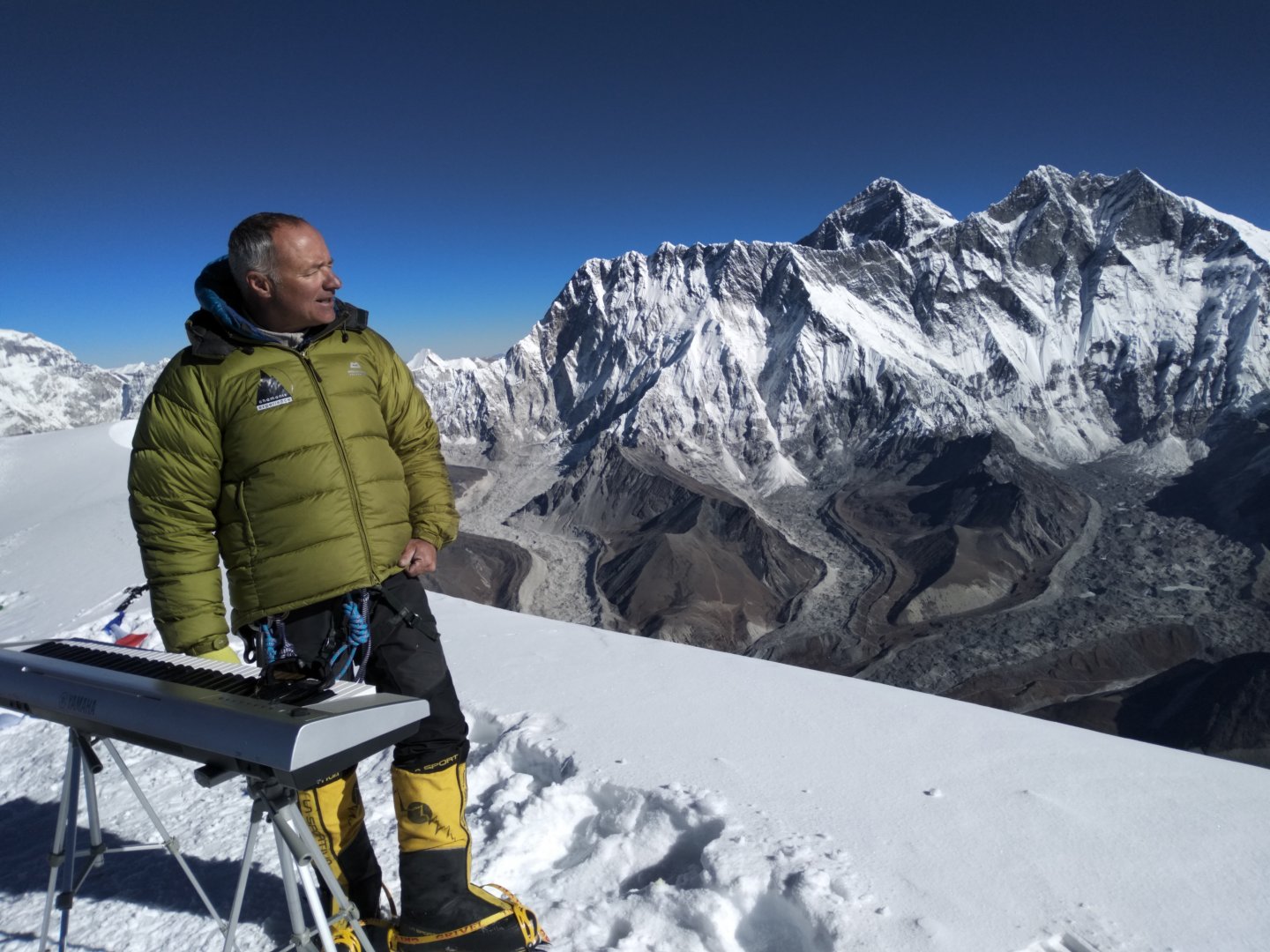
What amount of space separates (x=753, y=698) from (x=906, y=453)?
121 m

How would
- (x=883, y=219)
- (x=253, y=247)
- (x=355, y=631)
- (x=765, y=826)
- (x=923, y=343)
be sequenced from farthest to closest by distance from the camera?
(x=883, y=219), (x=923, y=343), (x=765, y=826), (x=355, y=631), (x=253, y=247)

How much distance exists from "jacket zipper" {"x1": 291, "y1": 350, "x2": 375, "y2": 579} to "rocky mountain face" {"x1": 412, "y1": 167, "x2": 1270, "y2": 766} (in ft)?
196

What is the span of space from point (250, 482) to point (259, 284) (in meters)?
0.76

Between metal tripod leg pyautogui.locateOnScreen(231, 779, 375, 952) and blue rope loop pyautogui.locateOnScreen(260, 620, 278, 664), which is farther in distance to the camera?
blue rope loop pyautogui.locateOnScreen(260, 620, 278, 664)

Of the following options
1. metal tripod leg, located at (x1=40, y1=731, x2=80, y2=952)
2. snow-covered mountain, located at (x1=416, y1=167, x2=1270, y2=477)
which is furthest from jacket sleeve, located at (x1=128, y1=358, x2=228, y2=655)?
snow-covered mountain, located at (x1=416, y1=167, x2=1270, y2=477)

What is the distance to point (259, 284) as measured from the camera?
2.67 meters

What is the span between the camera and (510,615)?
752cm

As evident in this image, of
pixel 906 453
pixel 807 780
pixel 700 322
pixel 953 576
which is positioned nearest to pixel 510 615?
pixel 807 780

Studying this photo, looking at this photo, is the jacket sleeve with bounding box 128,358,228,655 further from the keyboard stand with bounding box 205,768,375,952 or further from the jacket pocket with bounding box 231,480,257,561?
the keyboard stand with bounding box 205,768,375,952

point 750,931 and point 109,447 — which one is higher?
point 109,447

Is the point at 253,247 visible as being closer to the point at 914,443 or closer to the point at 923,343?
the point at 914,443

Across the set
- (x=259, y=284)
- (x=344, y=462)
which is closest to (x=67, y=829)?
(x=344, y=462)

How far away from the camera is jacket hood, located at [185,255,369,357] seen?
262cm

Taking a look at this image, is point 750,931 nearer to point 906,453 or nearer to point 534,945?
point 534,945
